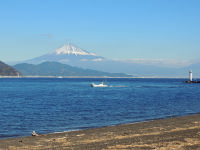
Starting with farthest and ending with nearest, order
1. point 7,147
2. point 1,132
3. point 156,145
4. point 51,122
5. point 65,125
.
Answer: point 51,122 → point 65,125 → point 1,132 → point 7,147 → point 156,145

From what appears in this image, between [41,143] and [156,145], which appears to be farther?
[41,143]

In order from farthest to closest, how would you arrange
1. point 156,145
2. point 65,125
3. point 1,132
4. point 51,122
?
1. point 51,122
2. point 65,125
3. point 1,132
4. point 156,145

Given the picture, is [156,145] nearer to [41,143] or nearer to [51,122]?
[41,143]

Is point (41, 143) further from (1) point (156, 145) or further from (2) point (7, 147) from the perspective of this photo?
(1) point (156, 145)

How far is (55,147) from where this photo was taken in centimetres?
1609

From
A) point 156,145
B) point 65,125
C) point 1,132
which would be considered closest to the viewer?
point 156,145

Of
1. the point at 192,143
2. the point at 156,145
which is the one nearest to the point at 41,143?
the point at 156,145

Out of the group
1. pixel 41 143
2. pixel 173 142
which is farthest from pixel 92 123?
pixel 173 142

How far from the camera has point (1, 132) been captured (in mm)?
24266

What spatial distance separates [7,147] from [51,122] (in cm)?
1324

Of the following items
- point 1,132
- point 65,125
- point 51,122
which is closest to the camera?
point 1,132

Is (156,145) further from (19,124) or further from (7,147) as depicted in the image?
(19,124)

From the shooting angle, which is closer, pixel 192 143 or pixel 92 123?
pixel 192 143

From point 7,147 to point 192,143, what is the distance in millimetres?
8666
